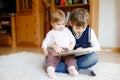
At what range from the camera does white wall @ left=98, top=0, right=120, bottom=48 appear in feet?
→ 9.04

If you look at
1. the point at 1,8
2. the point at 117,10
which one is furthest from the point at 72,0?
the point at 1,8

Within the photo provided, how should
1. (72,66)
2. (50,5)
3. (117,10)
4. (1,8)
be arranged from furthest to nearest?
1. (1,8)
2. (50,5)
3. (117,10)
4. (72,66)

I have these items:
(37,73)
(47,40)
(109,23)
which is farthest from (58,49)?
(109,23)

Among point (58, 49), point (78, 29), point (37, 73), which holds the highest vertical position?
Answer: point (78, 29)

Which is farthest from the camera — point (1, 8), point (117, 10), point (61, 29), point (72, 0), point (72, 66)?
point (1, 8)

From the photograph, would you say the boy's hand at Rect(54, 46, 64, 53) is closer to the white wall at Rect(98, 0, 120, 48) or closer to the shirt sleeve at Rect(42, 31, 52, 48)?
the shirt sleeve at Rect(42, 31, 52, 48)

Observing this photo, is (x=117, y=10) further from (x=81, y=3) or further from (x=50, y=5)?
(x=50, y=5)

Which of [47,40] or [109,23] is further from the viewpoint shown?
[109,23]

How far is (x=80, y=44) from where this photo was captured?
1426mm

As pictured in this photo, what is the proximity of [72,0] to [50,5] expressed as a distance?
1.59 ft

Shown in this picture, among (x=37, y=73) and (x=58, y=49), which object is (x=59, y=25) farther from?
(x=37, y=73)

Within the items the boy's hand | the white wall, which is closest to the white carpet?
the boy's hand

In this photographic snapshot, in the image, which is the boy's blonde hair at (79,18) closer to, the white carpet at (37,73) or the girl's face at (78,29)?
the girl's face at (78,29)

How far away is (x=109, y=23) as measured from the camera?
9.23ft
